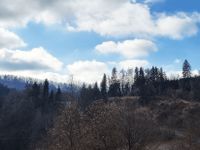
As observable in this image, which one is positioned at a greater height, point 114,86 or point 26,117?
point 114,86

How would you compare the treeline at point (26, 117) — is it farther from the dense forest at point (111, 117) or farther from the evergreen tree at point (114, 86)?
the evergreen tree at point (114, 86)

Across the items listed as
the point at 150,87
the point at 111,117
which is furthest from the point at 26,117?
the point at 111,117

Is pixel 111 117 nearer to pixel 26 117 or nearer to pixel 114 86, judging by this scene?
pixel 26 117

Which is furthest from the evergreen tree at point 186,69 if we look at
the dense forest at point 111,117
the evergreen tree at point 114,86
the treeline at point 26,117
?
the treeline at point 26,117

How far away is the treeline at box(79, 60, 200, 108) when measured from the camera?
129625 millimetres

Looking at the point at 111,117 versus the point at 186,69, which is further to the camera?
the point at 186,69

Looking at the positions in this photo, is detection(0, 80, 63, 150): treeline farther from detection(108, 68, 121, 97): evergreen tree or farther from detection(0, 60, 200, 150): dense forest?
detection(108, 68, 121, 97): evergreen tree

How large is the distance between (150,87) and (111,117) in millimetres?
104434

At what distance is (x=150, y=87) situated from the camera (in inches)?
5502

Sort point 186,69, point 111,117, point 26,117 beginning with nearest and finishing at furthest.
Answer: point 111,117 → point 26,117 → point 186,69

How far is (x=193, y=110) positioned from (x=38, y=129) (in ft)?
154

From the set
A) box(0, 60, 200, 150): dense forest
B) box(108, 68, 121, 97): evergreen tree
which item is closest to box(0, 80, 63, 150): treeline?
box(0, 60, 200, 150): dense forest

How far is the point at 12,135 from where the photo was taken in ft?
388

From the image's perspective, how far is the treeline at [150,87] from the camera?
129625 mm
